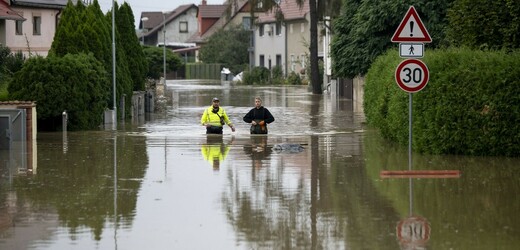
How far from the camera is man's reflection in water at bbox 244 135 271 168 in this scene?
19.9 metres

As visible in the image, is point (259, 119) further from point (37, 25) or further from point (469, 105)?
point (37, 25)

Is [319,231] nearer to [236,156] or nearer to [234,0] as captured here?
[236,156]

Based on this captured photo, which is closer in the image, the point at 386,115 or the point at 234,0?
the point at 386,115

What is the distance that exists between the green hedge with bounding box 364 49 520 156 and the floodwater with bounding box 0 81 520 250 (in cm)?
43

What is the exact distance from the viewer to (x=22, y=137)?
23594mm

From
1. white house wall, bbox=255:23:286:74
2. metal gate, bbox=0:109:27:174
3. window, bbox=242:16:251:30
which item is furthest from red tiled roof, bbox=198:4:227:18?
metal gate, bbox=0:109:27:174

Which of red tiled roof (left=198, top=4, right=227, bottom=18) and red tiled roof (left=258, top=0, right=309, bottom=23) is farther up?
red tiled roof (left=198, top=4, right=227, bottom=18)

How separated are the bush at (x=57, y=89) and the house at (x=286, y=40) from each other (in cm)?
4620

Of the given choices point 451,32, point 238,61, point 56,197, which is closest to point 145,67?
point 451,32

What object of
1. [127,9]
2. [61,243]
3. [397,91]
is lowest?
[61,243]

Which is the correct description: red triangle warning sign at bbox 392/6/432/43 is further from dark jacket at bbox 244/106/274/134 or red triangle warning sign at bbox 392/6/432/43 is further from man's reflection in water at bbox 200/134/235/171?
dark jacket at bbox 244/106/274/134

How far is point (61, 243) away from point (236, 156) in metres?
9.66

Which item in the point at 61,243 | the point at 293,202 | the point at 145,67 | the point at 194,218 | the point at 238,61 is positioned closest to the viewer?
the point at 61,243

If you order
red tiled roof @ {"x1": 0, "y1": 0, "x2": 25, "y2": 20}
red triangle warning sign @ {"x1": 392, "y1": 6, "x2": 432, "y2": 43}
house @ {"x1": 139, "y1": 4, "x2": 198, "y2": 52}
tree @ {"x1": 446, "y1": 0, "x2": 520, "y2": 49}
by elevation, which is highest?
house @ {"x1": 139, "y1": 4, "x2": 198, "y2": 52}
